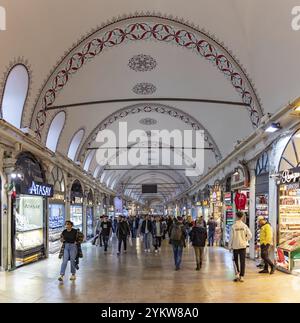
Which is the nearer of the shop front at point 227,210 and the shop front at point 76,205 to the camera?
the shop front at point 227,210

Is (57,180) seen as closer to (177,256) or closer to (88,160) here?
(88,160)

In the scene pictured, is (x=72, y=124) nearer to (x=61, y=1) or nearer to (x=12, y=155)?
(x=12, y=155)

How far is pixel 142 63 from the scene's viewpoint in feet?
42.1

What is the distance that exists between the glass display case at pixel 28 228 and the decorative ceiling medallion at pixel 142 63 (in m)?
5.11

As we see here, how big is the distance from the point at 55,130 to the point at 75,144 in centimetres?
325

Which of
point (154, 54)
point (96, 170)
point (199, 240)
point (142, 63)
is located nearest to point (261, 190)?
point (199, 240)

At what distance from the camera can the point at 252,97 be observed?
1168 centimetres

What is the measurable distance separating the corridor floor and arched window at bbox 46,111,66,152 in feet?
16.6

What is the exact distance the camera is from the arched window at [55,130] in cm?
1463

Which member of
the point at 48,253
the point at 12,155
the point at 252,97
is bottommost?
the point at 48,253

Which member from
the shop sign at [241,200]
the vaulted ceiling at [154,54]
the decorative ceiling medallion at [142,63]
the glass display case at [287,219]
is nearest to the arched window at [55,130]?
the vaulted ceiling at [154,54]

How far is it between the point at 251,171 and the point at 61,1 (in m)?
7.66

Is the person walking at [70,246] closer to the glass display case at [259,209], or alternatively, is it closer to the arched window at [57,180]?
the glass display case at [259,209]
